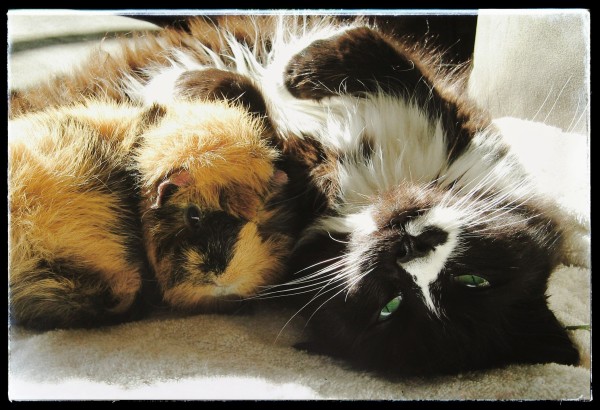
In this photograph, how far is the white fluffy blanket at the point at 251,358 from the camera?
1.23 meters

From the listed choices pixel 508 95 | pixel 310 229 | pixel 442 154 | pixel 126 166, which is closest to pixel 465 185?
pixel 442 154

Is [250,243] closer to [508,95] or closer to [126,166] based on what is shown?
[126,166]

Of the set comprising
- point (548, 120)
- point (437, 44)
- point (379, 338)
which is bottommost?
point (379, 338)

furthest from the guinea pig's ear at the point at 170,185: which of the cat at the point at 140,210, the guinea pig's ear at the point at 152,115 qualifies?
the guinea pig's ear at the point at 152,115

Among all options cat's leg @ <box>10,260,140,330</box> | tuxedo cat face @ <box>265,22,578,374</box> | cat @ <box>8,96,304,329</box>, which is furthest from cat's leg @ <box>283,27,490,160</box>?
cat's leg @ <box>10,260,140,330</box>

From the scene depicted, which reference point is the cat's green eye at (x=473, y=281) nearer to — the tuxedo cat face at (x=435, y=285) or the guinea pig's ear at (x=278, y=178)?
the tuxedo cat face at (x=435, y=285)

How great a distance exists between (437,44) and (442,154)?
199 millimetres

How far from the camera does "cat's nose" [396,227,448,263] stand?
1125 millimetres

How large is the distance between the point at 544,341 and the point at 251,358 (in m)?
0.52

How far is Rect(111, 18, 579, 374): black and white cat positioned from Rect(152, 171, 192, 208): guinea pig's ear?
163mm

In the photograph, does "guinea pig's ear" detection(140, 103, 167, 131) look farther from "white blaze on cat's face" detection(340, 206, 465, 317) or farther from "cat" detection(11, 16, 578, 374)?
"white blaze on cat's face" detection(340, 206, 465, 317)

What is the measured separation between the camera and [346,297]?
1.19 meters

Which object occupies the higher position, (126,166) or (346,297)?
(126,166)

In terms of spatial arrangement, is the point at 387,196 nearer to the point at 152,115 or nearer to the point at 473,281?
the point at 473,281
